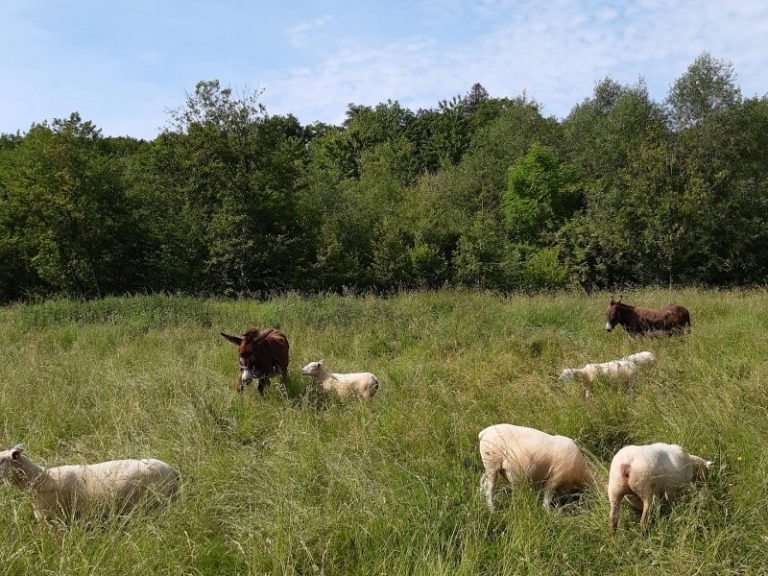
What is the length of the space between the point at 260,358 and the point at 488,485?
14.9 ft

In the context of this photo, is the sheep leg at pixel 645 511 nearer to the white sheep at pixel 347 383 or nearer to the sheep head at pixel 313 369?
the white sheep at pixel 347 383

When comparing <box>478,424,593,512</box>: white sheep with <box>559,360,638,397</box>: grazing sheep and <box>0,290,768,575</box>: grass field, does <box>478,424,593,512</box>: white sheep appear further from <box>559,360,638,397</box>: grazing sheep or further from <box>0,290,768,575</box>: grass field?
<box>559,360,638,397</box>: grazing sheep

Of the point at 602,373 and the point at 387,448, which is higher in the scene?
the point at 602,373

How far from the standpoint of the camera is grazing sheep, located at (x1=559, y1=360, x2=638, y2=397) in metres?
6.92

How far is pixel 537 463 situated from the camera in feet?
13.8

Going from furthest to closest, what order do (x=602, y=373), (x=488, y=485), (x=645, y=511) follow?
1. (x=602, y=373)
2. (x=488, y=485)
3. (x=645, y=511)

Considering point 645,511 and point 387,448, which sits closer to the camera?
point 645,511

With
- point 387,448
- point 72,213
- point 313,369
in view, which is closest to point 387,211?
point 72,213

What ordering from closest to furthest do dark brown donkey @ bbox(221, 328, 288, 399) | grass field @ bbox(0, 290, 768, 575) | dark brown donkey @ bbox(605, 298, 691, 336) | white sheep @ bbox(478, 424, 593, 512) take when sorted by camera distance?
1. grass field @ bbox(0, 290, 768, 575)
2. white sheep @ bbox(478, 424, 593, 512)
3. dark brown donkey @ bbox(221, 328, 288, 399)
4. dark brown donkey @ bbox(605, 298, 691, 336)

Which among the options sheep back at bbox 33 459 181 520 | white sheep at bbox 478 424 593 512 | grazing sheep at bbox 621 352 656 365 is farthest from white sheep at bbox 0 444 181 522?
grazing sheep at bbox 621 352 656 365

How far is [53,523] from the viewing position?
3.85 m

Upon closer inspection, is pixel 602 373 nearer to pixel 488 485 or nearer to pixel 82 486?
pixel 488 485

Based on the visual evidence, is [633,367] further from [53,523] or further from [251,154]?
[251,154]

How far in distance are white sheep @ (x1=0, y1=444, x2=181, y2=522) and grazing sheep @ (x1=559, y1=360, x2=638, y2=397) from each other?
16.5 ft
